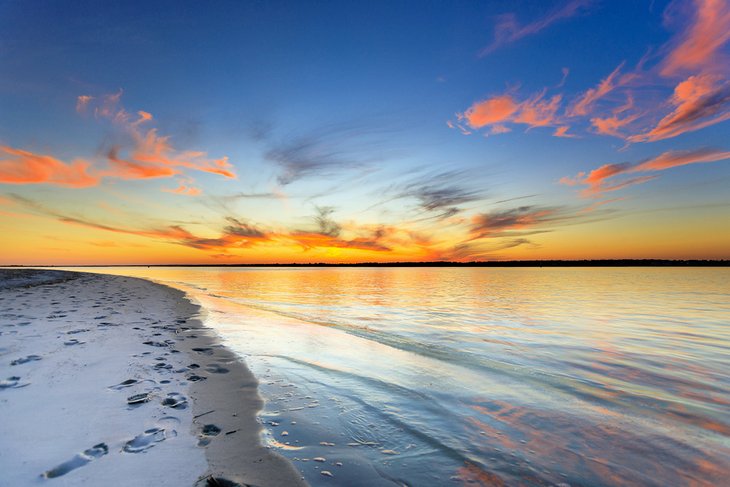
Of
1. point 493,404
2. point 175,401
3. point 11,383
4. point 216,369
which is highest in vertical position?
point 11,383

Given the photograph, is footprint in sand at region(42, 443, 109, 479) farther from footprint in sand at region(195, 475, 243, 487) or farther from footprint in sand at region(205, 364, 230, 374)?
footprint in sand at region(205, 364, 230, 374)

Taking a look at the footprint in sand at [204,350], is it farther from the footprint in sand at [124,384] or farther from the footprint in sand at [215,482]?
the footprint in sand at [215,482]

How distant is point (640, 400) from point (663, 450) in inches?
88.6

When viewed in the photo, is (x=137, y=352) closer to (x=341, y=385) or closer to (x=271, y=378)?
(x=271, y=378)

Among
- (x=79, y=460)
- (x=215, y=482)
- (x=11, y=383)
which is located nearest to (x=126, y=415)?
(x=79, y=460)

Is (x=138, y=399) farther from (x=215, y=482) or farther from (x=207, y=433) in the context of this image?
(x=215, y=482)

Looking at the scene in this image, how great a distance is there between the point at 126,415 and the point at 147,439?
33.1 inches

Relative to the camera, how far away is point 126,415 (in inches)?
172

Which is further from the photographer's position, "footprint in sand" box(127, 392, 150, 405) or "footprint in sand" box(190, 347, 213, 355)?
"footprint in sand" box(190, 347, 213, 355)

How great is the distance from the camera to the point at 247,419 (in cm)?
468

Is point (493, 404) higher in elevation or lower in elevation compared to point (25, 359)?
lower

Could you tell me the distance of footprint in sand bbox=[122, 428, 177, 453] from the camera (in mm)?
3584

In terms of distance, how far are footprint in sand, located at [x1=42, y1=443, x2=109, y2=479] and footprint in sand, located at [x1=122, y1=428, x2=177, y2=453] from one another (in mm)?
204

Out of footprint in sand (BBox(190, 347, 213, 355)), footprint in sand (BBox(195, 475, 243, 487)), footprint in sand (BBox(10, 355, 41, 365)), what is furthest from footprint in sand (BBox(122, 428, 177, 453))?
footprint in sand (BBox(190, 347, 213, 355))
